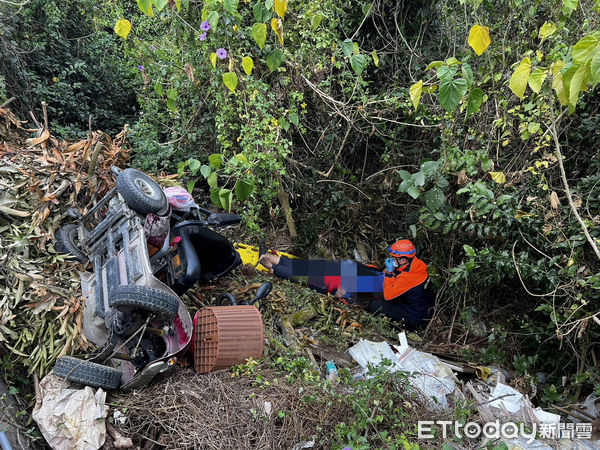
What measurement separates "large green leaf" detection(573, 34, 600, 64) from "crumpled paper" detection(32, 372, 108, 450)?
10.5ft

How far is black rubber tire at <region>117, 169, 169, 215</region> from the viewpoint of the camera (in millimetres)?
3559

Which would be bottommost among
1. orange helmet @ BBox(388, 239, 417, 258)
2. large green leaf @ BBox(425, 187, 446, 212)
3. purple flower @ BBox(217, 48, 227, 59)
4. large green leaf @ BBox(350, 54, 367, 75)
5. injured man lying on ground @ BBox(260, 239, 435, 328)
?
injured man lying on ground @ BBox(260, 239, 435, 328)

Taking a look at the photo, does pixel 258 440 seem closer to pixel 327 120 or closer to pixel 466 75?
pixel 466 75

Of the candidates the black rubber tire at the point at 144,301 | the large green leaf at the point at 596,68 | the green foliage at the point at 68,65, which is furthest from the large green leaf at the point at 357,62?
the green foliage at the point at 68,65

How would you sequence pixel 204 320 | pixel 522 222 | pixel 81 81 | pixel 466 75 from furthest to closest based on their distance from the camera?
1. pixel 81 81
2. pixel 522 222
3. pixel 204 320
4. pixel 466 75

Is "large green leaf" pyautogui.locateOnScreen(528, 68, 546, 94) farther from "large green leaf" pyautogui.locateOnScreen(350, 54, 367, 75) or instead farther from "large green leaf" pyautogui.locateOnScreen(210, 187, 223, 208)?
"large green leaf" pyautogui.locateOnScreen(210, 187, 223, 208)

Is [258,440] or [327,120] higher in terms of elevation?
[327,120]

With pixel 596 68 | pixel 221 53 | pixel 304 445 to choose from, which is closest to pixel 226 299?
pixel 304 445

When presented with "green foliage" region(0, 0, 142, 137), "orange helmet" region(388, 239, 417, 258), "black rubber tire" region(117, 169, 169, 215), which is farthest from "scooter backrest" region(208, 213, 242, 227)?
"green foliage" region(0, 0, 142, 137)

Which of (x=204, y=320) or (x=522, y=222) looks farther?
(x=522, y=222)

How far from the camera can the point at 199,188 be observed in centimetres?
642

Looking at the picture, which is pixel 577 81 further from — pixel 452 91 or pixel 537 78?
pixel 452 91

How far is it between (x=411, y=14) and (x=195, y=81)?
276 centimetres

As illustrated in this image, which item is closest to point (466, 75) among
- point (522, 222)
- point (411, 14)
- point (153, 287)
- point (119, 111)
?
point (522, 222)
